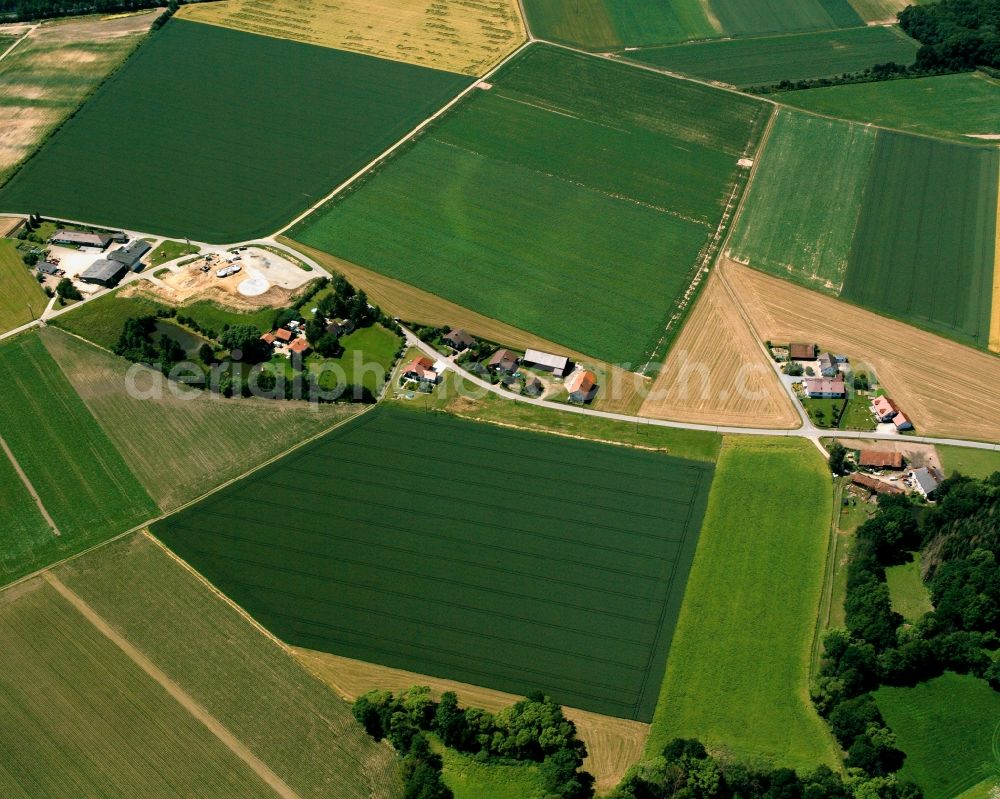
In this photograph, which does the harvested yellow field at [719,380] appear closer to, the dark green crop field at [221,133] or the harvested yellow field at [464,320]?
the harvested yellow field at [464,320]

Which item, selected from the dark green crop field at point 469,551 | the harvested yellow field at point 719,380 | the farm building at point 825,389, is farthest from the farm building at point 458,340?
the farm building at point 825,389

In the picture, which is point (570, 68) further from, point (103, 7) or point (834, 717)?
point (834, 717)

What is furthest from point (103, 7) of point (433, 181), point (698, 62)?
point (698, 62)

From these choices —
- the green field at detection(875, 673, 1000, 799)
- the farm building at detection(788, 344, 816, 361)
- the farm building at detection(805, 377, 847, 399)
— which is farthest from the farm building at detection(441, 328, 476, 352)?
the green field at detection(875, 673, 1000, 799)

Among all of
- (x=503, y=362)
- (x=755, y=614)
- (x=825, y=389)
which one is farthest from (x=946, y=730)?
(x=503, y=362)

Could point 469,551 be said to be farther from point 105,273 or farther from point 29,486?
point 105,273

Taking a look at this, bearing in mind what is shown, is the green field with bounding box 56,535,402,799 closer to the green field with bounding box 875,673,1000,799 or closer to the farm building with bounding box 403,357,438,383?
the farm building with bounding box 403,357,438,383
